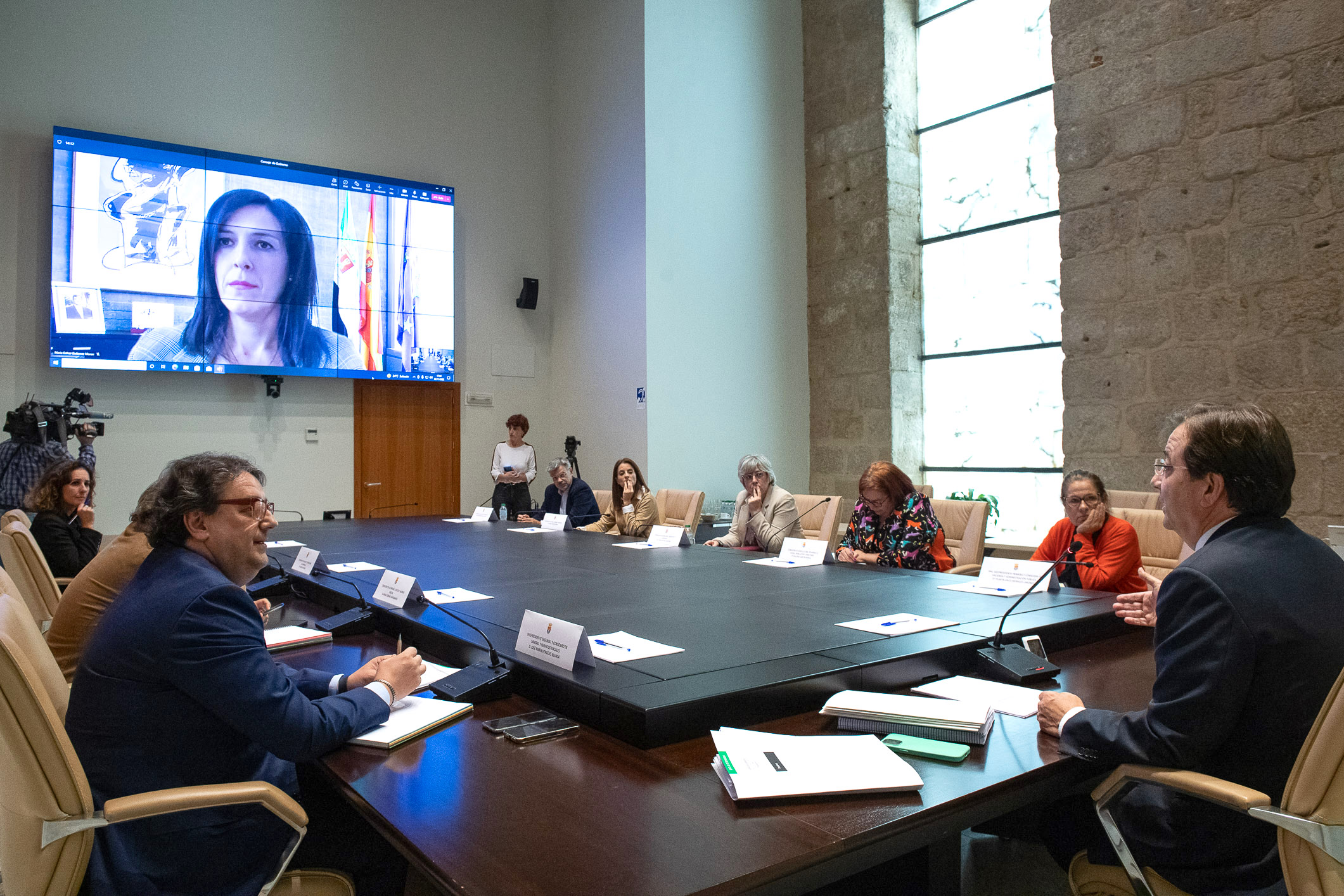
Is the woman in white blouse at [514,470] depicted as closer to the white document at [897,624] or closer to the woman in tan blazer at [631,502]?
Answer: the woman in tan blazer at [631,502]

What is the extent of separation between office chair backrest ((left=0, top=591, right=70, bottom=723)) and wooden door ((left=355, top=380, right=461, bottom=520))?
229 inches

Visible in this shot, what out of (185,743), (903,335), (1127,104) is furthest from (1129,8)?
(185,743)

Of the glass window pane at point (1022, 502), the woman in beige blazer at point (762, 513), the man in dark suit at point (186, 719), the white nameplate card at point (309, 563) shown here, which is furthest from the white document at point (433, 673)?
the glass window pane at point (1022, 502)

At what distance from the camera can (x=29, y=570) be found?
2840mm

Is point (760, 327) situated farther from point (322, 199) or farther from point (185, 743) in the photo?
point (185, 743)

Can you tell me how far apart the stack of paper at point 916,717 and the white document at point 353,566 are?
7.26 feet

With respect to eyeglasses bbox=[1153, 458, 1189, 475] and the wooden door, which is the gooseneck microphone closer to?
eyeglasses bbox=[1153, 458, 1189, 475]

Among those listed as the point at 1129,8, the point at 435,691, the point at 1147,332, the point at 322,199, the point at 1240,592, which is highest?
the point at 1129,8

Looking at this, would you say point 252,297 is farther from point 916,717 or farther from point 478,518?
point 916,717

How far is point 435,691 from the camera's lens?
1720mm

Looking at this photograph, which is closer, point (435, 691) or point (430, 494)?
point (435, 691)

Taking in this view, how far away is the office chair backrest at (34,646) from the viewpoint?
1.46 meters

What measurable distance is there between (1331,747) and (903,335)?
620cm

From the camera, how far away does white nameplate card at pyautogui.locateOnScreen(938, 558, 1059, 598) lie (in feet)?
8.66
